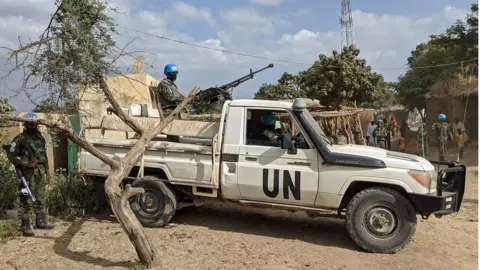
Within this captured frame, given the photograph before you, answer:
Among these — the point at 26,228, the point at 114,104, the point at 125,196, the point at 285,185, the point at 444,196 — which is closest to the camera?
the point at 125,196

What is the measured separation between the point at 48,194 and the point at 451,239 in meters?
6.20

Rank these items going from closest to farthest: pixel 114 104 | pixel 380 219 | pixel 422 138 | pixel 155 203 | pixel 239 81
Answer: pixel 380 219 → pixel 114 104 → pixel 155 203 → pixel 239 81 → pixel 422 138

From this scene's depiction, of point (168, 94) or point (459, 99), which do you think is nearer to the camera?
point (168, 94)

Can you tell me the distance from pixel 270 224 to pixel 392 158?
2264 millimetres

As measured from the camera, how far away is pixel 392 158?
5.82 meters

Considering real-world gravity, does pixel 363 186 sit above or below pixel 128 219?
above

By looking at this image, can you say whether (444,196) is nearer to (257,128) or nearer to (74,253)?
(257,128)

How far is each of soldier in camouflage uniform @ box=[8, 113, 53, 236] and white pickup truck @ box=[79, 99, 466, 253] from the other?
2.36 feet

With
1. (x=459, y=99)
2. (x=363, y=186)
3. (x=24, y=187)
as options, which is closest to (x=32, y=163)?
(x=24, y=187)

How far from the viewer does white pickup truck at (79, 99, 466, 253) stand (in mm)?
5719

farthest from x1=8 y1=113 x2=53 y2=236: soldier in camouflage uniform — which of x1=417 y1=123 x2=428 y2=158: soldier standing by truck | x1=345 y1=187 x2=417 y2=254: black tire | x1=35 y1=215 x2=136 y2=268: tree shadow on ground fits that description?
x1=417 y1=123 x2=428 y2=158: soldier standing by truck

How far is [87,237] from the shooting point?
20.9ft

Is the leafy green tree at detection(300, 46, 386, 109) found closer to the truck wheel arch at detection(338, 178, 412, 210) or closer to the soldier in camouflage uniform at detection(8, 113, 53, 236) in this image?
the truck wheel arch at detection(338, 178, 412, 210)

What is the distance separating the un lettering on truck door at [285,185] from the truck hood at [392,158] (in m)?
0.63
